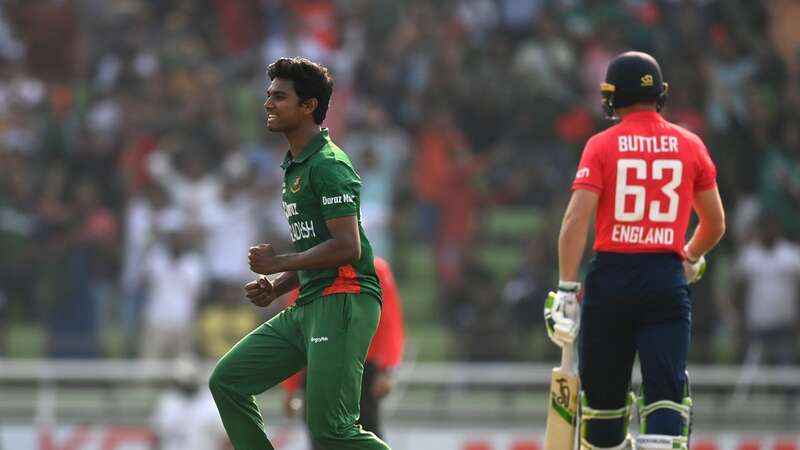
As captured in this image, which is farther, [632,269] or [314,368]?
[632,269]

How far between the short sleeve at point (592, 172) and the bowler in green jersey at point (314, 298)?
1.21 meters

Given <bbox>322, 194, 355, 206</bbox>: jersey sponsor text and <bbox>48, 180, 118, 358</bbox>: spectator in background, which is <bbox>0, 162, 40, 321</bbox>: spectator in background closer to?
<bbox>48, 180, 118, 358</bbox>: spectator in background

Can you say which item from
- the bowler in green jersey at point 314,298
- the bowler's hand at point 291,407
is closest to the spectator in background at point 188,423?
the bowler's hand at point 291,407

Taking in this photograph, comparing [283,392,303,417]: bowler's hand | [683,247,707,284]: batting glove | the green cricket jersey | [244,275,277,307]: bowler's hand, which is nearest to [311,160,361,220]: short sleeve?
the green cricket jersey

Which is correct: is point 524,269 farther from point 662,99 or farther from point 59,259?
point 662,99

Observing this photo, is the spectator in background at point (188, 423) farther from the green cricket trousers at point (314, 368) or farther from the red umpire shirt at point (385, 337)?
the green cricket trousers at point (314, 368)

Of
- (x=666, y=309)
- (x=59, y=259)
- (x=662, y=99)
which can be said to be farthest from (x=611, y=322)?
(x=59, y=259)

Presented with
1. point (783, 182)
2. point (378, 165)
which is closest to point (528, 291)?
point (378, 165)

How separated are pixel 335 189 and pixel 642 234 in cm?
171

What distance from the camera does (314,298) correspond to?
7051 millimetres

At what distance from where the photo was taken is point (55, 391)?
13789 mm

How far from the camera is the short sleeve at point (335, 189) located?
6.81 metres

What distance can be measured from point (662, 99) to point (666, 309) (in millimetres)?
1115

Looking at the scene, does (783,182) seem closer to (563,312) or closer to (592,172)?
(592,172)
